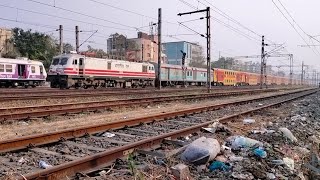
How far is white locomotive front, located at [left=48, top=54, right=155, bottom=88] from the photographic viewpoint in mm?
28938

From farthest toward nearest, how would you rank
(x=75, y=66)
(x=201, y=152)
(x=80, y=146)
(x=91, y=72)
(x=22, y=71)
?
(x=22, y=71), (x=91, y=72), (x=75, y=66), (x=80, y=146), (x=201, y=152)

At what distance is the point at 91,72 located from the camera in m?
30.8

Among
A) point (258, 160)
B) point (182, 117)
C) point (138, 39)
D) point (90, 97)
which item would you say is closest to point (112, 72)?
point (90, 97)

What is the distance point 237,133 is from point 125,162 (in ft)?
14.4

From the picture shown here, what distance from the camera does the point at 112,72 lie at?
33719 millimetres

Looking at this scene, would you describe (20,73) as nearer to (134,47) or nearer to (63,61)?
(63,61)

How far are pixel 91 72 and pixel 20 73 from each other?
9151 millimetres

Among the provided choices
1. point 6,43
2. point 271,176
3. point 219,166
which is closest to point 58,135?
point 219,166

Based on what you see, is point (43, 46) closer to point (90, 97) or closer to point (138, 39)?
point (138, 39)

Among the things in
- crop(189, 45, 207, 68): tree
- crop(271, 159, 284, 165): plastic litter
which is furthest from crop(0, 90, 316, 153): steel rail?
crop(189, 45, 207, 68): tree

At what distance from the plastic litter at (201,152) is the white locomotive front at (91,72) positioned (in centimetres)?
2380

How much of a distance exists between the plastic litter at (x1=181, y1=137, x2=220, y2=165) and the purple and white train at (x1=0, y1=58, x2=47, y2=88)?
30.8 m

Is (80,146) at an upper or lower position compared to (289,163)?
upper

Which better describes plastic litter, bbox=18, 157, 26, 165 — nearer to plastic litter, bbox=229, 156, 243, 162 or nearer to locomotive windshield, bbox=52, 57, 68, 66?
plastic litter, bbox=229, 156, 243, 162
